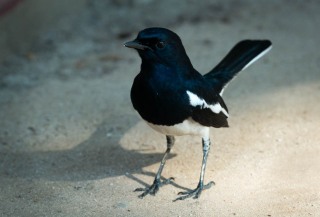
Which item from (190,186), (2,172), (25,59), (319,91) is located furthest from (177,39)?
(25,59)

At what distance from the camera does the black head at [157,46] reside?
453 cm

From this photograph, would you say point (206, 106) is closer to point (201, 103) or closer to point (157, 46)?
point (201, 103)

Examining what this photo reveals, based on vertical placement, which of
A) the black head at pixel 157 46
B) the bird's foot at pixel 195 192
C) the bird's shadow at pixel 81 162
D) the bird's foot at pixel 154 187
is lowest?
the bird's shadow at pixel 81 162

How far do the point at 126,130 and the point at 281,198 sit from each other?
1.85 meters

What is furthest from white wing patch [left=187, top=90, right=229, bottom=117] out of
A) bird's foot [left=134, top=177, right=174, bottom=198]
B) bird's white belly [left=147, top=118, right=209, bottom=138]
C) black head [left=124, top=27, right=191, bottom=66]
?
bird's foot [left=134, top=177, right=174, bottom=198]

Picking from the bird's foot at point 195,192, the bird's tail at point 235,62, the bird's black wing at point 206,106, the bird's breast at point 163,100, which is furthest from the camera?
the bird's tail at point 235,62

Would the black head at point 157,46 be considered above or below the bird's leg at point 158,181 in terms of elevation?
above

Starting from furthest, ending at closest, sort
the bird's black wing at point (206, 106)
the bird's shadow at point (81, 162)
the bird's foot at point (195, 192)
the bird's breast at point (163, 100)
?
the bird's shadow at point (81, 162), the bird's foot at point (195, 192), the bird's black wing at point (206, 106), the bird's breast at point (163, 100)

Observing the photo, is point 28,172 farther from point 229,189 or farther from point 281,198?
point 281,198

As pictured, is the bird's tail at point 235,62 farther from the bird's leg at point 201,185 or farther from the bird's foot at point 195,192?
the bird's foot at point 195,192

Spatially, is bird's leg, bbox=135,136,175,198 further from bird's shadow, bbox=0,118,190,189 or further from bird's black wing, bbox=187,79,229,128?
bird's black wing, bbox=187,79,229,128

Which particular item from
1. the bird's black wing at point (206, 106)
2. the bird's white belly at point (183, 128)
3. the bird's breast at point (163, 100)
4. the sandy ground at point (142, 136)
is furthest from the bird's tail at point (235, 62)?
the bird's breast at point (163, 100)

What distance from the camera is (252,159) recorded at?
209 inches

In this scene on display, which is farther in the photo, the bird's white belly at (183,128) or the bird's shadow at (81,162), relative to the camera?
the bird's shadow at (81,162)
